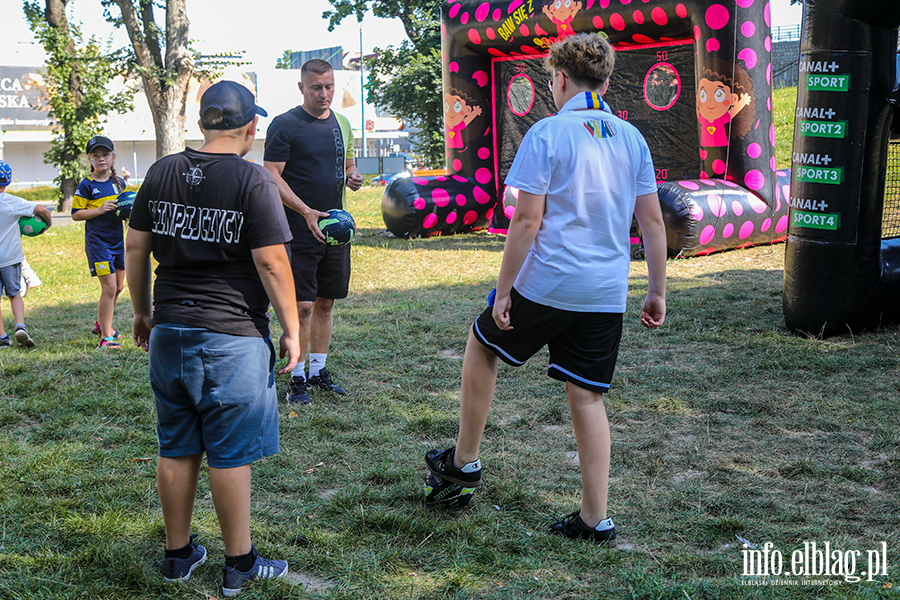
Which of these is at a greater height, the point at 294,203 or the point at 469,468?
the point at 294,203

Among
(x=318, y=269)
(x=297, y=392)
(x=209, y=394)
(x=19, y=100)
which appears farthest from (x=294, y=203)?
(x=19, y=100)

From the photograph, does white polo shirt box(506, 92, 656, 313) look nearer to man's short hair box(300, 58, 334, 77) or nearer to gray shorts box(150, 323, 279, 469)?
gray shorts box(150, 323, 279, 469)

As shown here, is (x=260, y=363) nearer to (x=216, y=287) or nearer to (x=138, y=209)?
(x=216, y=287)

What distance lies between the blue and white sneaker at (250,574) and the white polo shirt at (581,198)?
4.54 feet

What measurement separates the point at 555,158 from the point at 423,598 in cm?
165

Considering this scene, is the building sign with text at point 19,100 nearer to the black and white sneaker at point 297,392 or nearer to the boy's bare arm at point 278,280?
the black and white sneaker at point 297,392

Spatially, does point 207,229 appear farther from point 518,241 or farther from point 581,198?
point 581,198

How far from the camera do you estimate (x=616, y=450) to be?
13.3 ft

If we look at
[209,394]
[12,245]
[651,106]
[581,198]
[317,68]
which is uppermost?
[651,106]

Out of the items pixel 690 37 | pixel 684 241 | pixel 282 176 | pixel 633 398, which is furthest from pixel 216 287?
pixel 690 37

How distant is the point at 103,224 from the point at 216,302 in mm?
4382

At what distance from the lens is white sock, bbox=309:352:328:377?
16.8ft

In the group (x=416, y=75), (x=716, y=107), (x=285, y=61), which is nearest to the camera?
(x=716, y=107)

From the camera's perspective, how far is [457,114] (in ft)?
42.5
